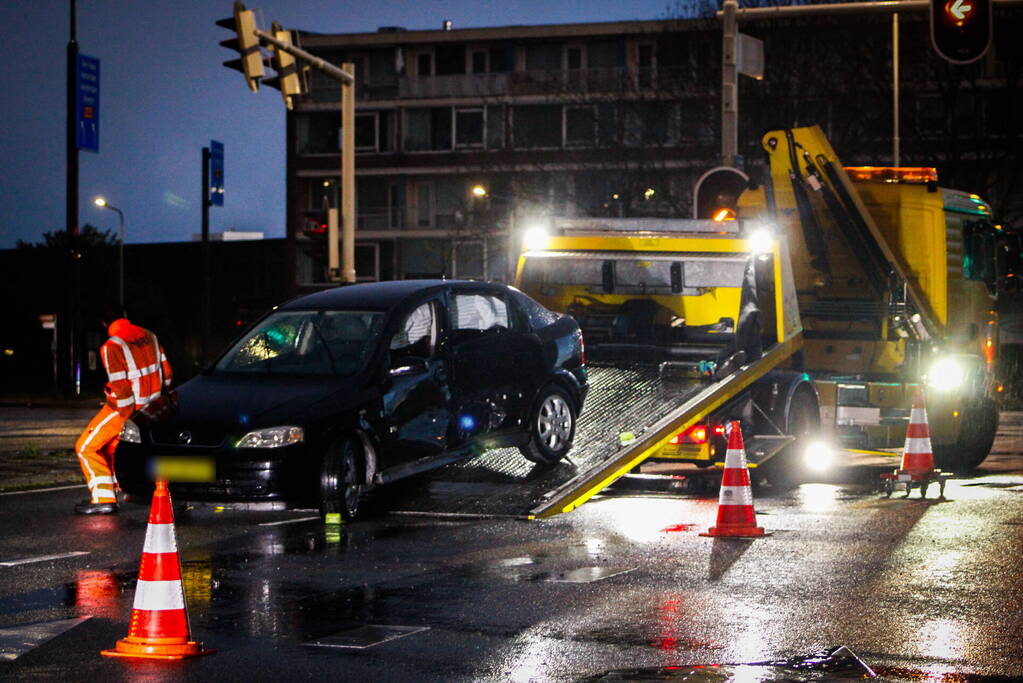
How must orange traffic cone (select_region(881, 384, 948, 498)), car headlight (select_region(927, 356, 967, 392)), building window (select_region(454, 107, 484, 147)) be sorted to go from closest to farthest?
orange traffic cone (select_region(881, 384, 948, 498)) → car headlight (select_region(927, 356, 967, 392)) → building window (select_region(454, 107, 484, 147))

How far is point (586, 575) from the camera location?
32.0 feet

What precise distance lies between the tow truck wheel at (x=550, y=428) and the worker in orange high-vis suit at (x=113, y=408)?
2.99 metres

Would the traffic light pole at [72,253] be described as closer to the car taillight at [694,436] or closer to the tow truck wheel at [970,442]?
the tow truck wheel at [970,442]

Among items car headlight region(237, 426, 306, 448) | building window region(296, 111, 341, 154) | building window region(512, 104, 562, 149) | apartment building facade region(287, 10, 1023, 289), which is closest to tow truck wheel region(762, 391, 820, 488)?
car headlight region(237, 426, 306, 448)

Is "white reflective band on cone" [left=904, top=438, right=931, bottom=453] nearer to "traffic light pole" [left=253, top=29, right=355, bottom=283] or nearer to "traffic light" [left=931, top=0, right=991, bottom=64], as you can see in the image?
"traffic light" [left=931, top=0, right=991, bottom=64]

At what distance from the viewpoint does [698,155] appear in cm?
5362

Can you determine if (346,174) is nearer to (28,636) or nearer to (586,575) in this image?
(586,575)

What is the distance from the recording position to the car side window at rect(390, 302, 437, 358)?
12.8 meters

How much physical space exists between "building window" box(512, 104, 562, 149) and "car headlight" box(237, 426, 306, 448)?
60.5 meters

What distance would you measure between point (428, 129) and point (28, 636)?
226 ft

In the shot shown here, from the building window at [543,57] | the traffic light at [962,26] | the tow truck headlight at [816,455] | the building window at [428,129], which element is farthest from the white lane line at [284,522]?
the building window at [428,129]

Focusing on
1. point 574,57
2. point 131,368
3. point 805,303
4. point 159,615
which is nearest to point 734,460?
point 131,368

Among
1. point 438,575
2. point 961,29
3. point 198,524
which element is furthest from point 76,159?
point 438,575

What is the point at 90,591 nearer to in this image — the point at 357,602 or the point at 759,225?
the point at 357,602
